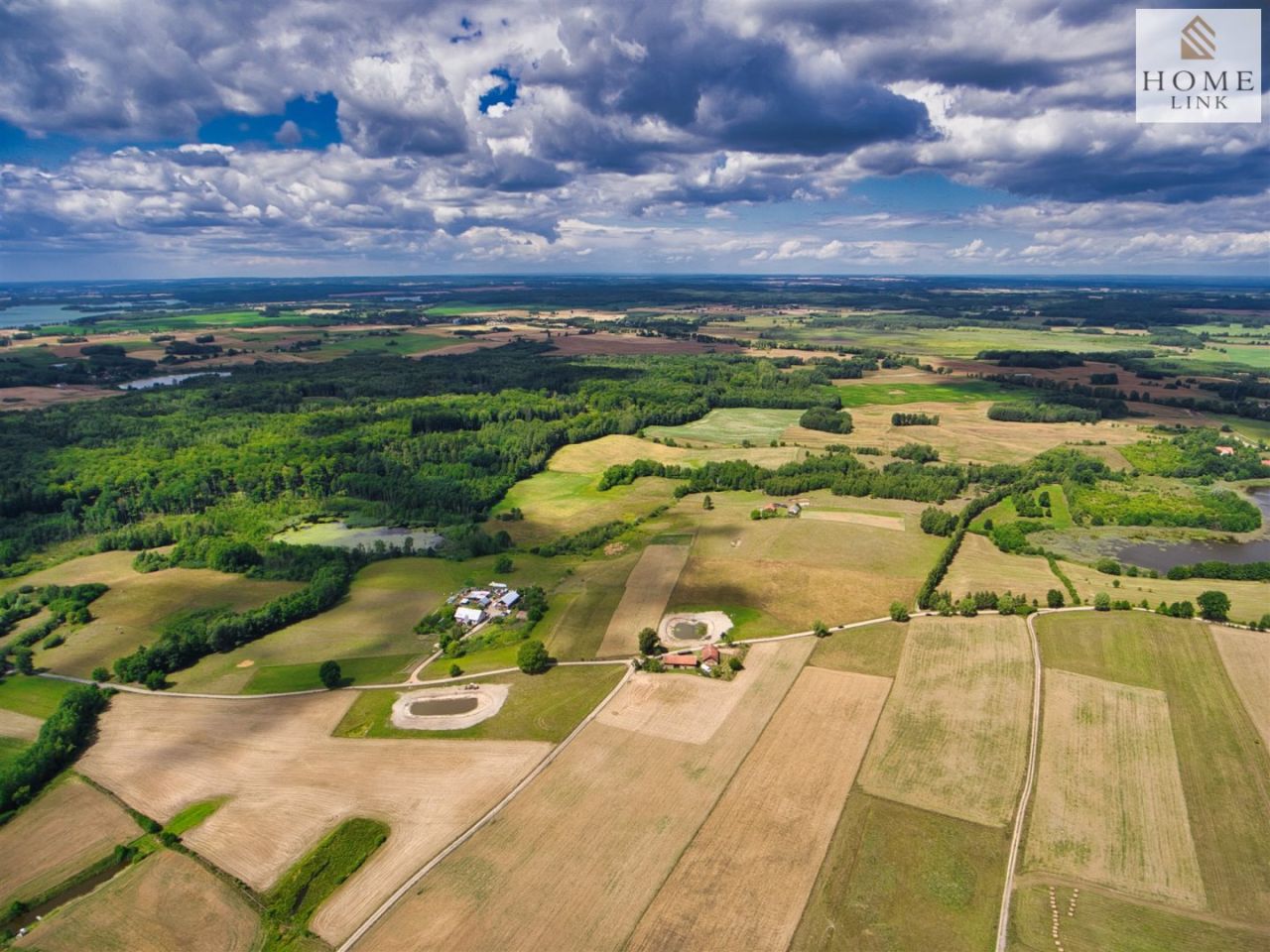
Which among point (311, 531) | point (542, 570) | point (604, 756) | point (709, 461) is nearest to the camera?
point (604, 756)

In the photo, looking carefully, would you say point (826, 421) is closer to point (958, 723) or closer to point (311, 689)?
point (958, 723)

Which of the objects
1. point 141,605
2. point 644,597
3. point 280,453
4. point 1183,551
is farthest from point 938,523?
point 280,453

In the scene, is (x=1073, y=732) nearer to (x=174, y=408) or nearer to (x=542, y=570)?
(x=542, y=570)

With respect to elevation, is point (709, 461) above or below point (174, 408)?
below

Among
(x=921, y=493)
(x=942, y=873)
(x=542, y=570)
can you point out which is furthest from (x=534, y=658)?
(x=921, y=493)

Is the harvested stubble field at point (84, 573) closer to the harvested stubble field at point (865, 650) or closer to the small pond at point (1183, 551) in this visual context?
the harvested stubble field at point (865, 650)

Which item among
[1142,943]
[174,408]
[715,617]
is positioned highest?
[174,408]

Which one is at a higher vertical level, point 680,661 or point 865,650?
point 680,661
